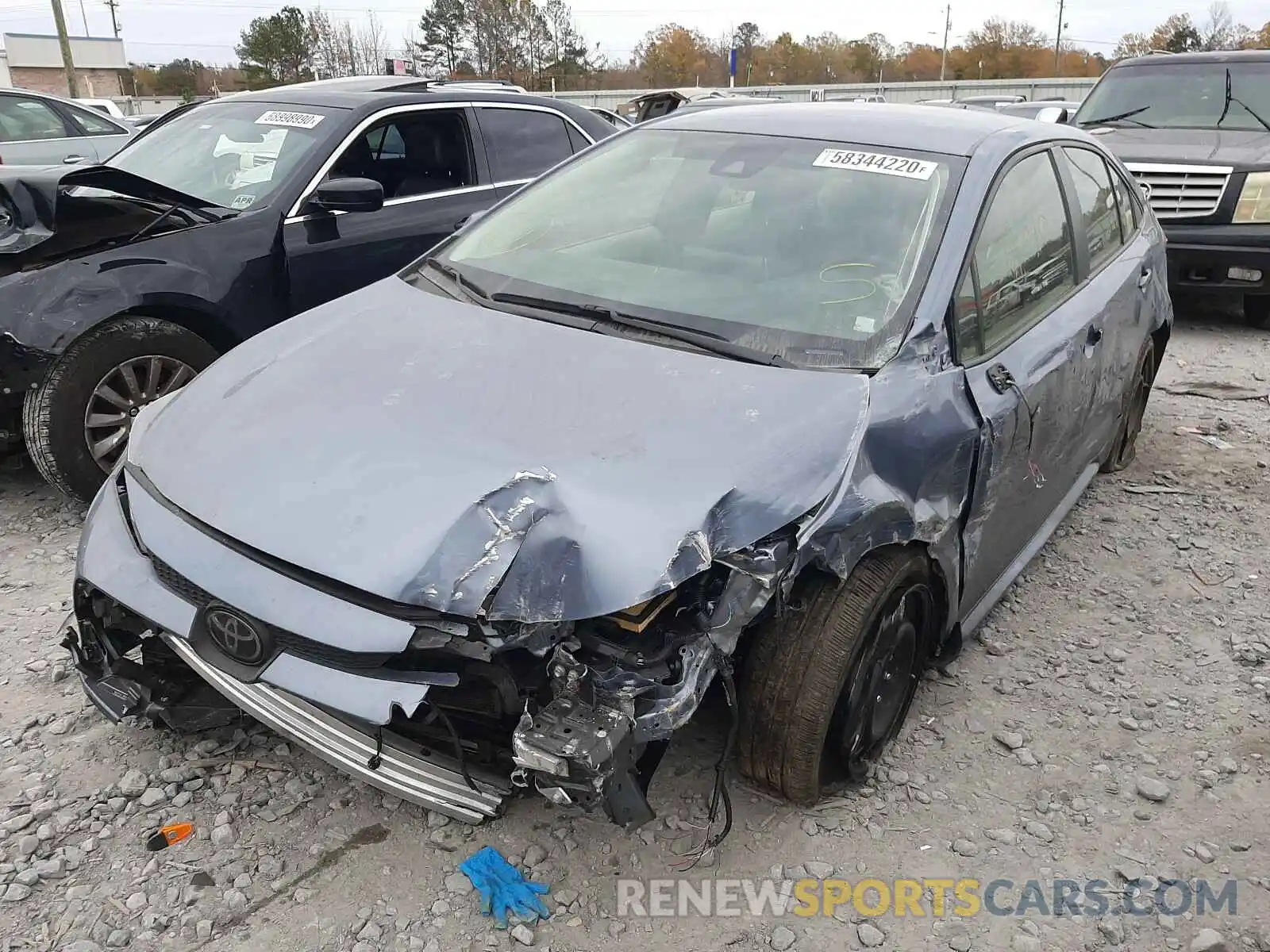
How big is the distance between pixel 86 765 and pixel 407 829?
36.5 inches

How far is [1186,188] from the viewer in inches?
283

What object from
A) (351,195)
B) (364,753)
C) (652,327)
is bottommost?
(364,753)

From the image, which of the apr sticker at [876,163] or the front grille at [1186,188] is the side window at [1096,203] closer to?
the apr sticker at [876,163]

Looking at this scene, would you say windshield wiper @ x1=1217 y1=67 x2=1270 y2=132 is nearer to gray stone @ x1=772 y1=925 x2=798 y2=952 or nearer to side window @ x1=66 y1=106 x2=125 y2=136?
gray stone @ x1=772 y1=925 x2=798 y2=952

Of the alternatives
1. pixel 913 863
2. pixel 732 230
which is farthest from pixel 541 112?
pixel 913 863

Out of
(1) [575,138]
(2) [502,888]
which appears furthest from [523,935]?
(1) [575,138]

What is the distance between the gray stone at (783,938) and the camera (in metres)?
2.20

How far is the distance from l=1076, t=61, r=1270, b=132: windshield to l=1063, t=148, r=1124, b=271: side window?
4849 mm

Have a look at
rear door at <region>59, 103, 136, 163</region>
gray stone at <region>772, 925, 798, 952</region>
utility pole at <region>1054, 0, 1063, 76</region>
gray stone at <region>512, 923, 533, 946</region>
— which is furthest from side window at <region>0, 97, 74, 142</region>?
utility pole at <region>1054, 0, 1063, 76</region>

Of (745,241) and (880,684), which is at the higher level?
(745,241)

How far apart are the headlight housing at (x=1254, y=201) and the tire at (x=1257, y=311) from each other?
722 mm

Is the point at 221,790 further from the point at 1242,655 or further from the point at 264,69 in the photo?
the point at 264,69

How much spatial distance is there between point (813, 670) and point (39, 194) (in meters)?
3.65

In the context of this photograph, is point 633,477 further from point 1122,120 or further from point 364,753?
point 1122,120
